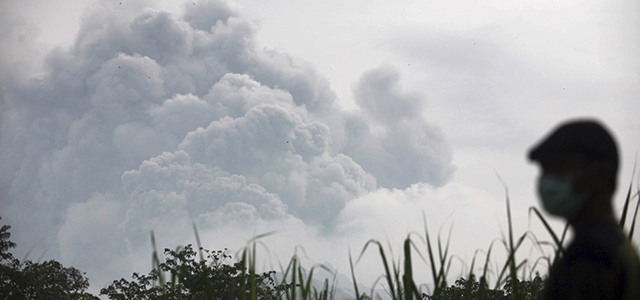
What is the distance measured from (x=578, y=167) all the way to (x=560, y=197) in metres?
0.09

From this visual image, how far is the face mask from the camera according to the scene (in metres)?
1.24

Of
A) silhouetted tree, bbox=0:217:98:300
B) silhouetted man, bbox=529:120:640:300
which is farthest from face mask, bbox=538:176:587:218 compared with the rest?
silhouetted tree, bbox=0:217:98:300

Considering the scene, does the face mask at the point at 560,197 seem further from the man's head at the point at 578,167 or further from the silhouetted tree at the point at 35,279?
the silhouetted tree at the point at 35,279

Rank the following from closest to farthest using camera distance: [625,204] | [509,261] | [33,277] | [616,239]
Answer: [616,239]
[509,261]
[625,204]
[33,277]

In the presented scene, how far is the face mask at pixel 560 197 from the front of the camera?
124cm

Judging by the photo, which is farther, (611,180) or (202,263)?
(202,263)

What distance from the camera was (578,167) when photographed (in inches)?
48.7

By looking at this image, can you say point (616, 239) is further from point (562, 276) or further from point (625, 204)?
point (625, 204)

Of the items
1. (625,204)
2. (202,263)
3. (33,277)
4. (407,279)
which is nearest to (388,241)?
(407,279)

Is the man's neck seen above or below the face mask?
below

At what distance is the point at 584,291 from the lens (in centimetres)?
121

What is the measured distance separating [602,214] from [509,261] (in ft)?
3.25

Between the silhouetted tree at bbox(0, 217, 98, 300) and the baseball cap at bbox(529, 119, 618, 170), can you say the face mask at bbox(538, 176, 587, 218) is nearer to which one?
the baseball cap at bbox(529, 119, 618, 170)

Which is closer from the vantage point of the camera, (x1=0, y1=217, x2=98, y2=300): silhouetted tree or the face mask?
the face mask
